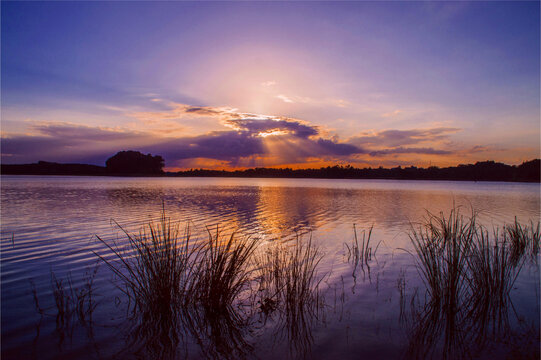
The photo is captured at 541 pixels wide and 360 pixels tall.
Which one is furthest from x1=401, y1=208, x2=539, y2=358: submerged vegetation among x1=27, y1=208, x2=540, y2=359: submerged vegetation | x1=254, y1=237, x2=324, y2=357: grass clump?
x1=254, y1=237, x2=324, y2=357: grass clump

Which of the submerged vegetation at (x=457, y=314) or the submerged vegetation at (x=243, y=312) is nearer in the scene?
the submerged vegetation at (x=243, y=312)

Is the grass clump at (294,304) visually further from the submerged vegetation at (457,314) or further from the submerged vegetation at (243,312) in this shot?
the submerged vegetation at (457,314)

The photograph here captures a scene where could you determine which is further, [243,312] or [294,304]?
[294,304]

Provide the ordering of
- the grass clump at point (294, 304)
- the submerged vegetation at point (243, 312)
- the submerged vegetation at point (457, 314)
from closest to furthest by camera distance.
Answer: the submerged vegetation at point (243, 312) < the submerged vegetation at point (457, 314) < the grass clump at point (294, 304)

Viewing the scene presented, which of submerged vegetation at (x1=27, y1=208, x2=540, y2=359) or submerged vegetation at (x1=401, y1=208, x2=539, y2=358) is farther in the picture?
submerged vegetation at (x1=401, y1=208, x2=539, y2=358)

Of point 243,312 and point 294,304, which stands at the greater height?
point 294,304

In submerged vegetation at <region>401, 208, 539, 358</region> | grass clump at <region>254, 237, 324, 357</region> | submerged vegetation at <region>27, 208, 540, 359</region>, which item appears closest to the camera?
submerged vegetation at <region>27, 208, 540, 359</region>

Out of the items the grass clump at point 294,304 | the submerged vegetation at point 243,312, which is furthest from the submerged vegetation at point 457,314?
the grass clump at point 294,304

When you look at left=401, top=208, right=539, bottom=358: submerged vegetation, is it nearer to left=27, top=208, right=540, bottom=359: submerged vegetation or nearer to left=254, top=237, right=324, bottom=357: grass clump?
left=27, top=208, right=540, bottom=359: submerged vegetation

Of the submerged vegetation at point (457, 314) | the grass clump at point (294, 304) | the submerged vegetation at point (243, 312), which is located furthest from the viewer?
the grass clump at point (294, 304)

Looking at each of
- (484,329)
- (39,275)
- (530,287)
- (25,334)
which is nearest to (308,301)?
(484,329)

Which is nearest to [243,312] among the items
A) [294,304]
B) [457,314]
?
[294,304]

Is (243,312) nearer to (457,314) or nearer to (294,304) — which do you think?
(294,304)

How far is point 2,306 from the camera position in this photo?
19.9ft
